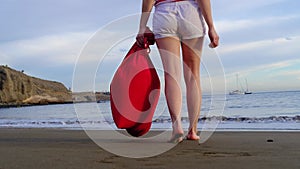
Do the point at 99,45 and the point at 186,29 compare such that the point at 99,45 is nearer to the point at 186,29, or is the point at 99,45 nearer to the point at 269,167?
the point at 186,29

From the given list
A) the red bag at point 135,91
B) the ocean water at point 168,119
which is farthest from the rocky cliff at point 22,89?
the red bag at point 135,91

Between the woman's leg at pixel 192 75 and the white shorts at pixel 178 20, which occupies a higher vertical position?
the white shorts at pixel 178 20

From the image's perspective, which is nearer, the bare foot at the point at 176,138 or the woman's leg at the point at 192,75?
the bare foot at the point at 176,138

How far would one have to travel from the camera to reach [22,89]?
71562 millimetres

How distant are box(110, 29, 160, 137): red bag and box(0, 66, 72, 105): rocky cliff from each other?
207ft

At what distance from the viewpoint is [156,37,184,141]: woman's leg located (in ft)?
Answer: 12.6

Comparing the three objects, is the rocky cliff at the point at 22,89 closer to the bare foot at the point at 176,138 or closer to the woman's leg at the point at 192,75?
the woman's leg at the point at 192,75

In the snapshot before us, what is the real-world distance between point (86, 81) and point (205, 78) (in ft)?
3.48

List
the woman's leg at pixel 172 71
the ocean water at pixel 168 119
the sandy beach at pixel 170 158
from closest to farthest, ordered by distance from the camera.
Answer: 1. the sandy beach at pixel 170 158
2. the woman's leg at pixel 172 71
3. the ocean water at pixel 168 119

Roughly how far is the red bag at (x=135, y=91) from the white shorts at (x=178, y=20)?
0.15m

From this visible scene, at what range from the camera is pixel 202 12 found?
153 inches

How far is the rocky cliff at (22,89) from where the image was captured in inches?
2677

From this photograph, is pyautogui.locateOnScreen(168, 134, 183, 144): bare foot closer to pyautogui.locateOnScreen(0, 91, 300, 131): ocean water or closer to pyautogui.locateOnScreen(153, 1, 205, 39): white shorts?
pyautogui.locateOnScreen(0, 91, 300, 131): ocean water

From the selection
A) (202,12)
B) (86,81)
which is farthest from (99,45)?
(202,12)
